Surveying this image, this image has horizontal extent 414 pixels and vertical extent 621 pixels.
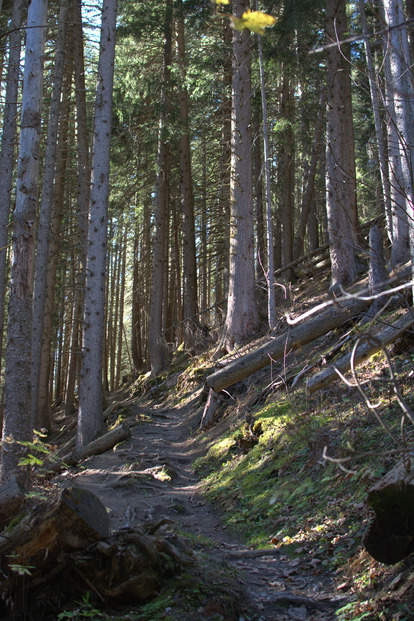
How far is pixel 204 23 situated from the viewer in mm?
15523

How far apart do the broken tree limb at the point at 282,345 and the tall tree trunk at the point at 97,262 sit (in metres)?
3.03

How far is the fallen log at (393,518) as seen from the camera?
3.11m

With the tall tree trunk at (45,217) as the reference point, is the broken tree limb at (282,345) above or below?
below

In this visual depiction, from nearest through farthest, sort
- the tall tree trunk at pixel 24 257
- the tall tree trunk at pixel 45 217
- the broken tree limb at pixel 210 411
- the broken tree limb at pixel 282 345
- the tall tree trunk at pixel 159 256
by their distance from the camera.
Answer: the tall tree trunk at pixel 24 257, the broken tree limb at pixel 282 345, the broken tree limb at pixel 210 411, the tall tree trunk at pixel 45 217, the tall tree trunk at pixel 159 256

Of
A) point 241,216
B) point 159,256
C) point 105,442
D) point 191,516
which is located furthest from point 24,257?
point 159,256

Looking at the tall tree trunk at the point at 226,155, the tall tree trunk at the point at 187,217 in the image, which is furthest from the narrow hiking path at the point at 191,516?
the tall tree trunk at the point at 187,217

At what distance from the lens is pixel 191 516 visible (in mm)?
6086

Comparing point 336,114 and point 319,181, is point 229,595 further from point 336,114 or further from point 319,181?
point 319,181

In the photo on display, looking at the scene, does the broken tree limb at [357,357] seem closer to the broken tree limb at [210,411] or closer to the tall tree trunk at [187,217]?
the broken tree limb at [210,411]

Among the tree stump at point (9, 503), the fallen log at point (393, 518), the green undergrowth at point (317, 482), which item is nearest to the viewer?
the fallen log at point (393, 518)

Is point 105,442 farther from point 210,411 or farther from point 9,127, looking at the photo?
point 9,127

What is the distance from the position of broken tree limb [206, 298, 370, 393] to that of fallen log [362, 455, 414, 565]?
4.92m

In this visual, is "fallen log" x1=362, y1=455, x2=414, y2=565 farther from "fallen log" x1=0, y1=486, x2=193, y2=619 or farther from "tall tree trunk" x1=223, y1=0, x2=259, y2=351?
"tall tree trunk" x1=223, y1=0, x2=259, y2=351

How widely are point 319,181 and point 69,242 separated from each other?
13191mm
